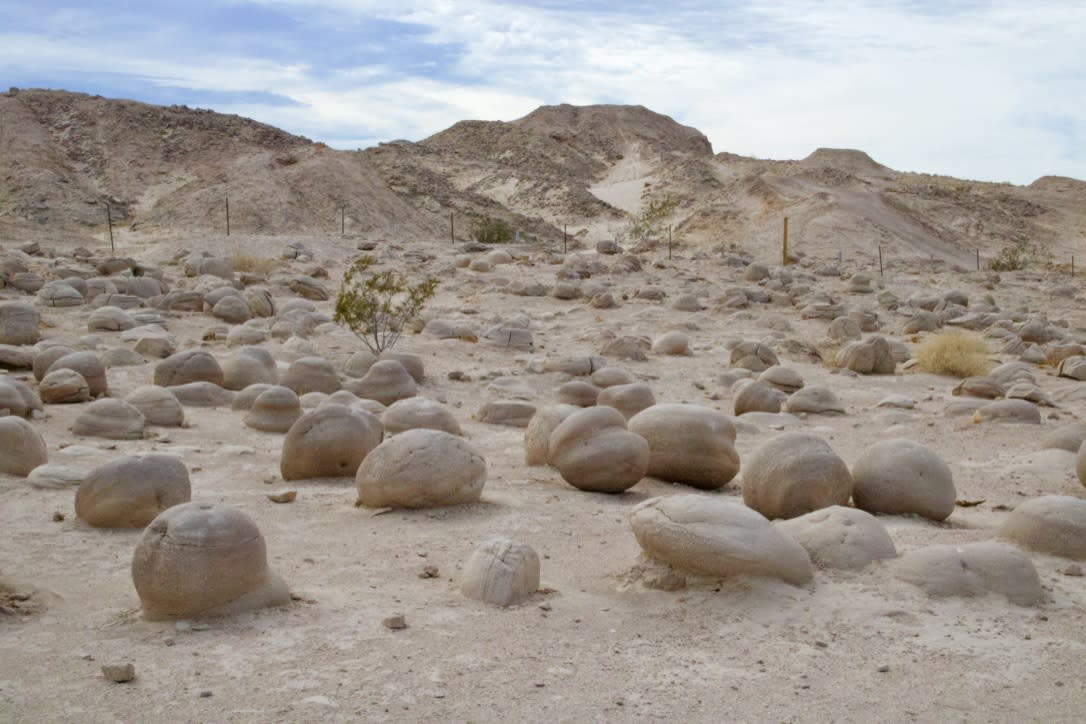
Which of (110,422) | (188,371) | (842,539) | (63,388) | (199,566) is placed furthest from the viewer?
(188,371)

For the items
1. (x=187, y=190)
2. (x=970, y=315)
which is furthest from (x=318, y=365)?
(x=187, y=190)

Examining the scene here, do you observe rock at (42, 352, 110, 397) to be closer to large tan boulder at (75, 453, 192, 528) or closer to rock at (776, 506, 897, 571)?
large tan boulder at (75, 453, 192, 528)

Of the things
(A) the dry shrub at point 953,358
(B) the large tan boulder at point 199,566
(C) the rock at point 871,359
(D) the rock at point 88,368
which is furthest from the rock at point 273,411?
(A) the dry shrub at point 953,358

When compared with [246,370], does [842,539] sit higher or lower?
lower

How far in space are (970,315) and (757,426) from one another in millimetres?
7420

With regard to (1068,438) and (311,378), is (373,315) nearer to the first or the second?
(311,378)

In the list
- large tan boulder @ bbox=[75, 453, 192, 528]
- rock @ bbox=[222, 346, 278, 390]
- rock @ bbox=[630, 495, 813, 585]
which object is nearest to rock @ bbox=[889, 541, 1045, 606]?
rock @ bbox=[630, 495, 813, 585]

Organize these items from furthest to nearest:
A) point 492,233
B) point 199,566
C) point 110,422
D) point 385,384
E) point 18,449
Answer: point 492,233
point 385,384
point 110,422
point 18,449
point 199,566

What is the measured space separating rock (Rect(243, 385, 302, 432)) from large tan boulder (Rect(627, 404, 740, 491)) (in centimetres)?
248

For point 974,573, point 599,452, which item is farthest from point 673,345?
point 974,573

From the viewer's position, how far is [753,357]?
408 inches

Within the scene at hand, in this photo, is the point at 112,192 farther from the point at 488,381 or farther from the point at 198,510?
the point at 198,510

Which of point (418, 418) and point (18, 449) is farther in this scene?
point (418, 418)

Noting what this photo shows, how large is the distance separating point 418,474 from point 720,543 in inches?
66.7
